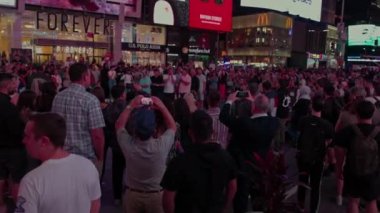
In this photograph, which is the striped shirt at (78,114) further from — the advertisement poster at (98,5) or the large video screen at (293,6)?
the large video screen at (293,6)

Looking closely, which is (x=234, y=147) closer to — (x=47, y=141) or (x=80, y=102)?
(x=80, y=102)

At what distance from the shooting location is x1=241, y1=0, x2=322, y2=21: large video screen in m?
35.6

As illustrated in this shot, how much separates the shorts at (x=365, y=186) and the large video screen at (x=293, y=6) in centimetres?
3153

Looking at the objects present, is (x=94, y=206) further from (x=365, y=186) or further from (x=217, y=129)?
(x=217, y=129)

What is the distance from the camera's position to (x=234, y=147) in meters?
5.60

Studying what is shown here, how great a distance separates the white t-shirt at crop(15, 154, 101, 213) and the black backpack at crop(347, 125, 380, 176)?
3363mm

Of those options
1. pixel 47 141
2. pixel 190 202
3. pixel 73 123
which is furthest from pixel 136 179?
pixel 47 141

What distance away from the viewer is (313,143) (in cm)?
591

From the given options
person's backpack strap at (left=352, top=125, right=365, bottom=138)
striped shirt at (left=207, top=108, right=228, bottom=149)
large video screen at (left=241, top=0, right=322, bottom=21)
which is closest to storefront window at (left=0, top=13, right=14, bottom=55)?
large video screen at (left=241, top=0, right=322, bottom=21)

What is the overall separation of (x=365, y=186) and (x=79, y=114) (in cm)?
320

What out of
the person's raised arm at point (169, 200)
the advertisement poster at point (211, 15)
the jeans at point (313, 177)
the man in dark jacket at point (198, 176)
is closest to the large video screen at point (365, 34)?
the advertisement poster at point (211, 15)

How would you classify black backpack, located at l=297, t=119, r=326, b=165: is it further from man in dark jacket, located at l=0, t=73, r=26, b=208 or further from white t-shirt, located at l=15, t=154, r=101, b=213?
white t-shirt, located at l=15, t=154, r=101, b=213

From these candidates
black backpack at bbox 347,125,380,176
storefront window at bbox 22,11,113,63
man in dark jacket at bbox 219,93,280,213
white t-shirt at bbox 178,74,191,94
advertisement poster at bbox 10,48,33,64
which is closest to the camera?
black backpack at bbox 347,125,380,176

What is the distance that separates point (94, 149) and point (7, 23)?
84.9 feet
